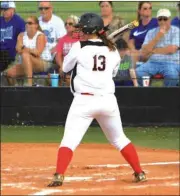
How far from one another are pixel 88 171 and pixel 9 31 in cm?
532

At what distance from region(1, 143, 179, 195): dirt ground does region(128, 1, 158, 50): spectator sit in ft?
9.30

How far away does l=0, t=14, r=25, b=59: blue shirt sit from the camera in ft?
39.1

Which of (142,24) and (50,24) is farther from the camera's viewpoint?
(50,24)

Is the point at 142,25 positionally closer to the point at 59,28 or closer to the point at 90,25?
the point at 59,28

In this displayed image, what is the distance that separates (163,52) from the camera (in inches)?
443

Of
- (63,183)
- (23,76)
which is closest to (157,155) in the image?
(63,183)

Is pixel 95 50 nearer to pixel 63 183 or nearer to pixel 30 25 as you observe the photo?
pixel 63 183

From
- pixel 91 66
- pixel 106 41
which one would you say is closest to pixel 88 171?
pixel 91 66

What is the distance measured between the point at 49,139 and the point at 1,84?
6.64 ft

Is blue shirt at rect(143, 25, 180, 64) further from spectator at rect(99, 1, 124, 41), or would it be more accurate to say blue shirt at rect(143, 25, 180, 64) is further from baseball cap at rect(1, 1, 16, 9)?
baseball cap at rect(1, 1, 16, 9)

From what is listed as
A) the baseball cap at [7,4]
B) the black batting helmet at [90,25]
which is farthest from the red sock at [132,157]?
the baseball cap at [7,4]

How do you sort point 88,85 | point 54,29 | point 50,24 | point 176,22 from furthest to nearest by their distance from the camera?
point 50,24 → point 54,29 → point 176,22 → point 88,85

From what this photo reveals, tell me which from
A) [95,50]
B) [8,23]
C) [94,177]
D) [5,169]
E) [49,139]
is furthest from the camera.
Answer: [8,23]

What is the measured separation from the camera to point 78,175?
23.1 ft
